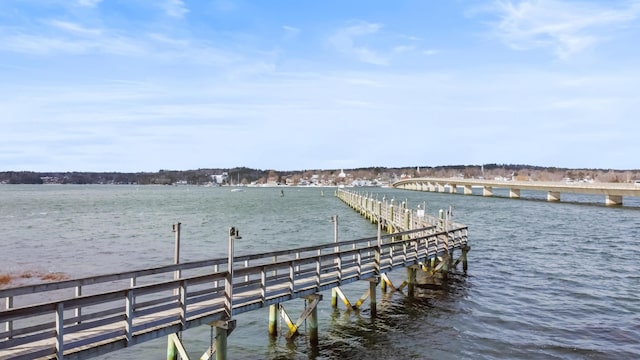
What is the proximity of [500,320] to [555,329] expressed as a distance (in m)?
1.89

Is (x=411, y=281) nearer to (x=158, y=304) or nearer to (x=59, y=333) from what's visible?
(x=158, y=304)

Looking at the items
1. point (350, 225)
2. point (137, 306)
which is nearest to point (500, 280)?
point (137, 306)

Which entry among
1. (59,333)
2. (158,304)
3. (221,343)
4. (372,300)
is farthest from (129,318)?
(372,300)

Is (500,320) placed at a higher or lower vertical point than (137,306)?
lower

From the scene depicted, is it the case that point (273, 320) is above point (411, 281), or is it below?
below

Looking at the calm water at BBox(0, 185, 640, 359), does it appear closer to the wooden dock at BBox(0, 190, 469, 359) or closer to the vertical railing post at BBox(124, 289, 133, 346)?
the wooden dock at BBox(0, 190, 469, 359)

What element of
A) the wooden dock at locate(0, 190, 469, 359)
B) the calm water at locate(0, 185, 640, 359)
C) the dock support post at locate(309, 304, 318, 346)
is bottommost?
the calm water at locate(0, 185, 640, 359)

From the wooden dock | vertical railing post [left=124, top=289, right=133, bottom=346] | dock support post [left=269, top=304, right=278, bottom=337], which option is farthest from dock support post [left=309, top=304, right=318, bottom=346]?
vertical railing post [left=124, top=289, right=133, bottom=346]

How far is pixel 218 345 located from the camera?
1345cm

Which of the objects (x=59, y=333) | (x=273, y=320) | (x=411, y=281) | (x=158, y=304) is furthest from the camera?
(x=411, y=281)

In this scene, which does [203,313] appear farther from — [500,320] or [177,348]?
[500,320]

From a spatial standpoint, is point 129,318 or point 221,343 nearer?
point 129,318

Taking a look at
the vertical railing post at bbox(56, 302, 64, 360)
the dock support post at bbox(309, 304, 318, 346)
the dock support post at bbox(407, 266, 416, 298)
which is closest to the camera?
the vertical railing post at bbox(56, 302, 64, 360)

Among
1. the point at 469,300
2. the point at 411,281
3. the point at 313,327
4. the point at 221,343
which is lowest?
the point at 469,300
